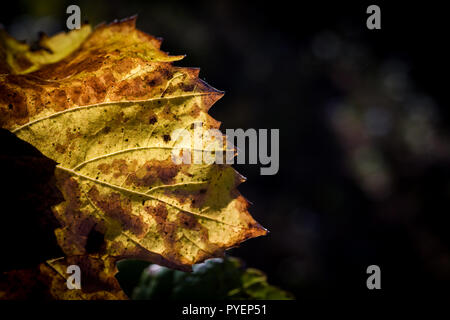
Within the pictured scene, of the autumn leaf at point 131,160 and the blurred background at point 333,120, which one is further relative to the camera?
the blurred background at point 333,120

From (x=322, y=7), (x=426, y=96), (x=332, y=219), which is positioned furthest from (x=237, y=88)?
(x=426, y=96)

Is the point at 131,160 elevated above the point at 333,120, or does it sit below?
below

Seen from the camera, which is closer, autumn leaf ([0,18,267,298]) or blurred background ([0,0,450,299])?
autumn leaf ([0,18,267,298])

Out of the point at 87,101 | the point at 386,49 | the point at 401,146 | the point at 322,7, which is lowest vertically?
the point at 87,101
